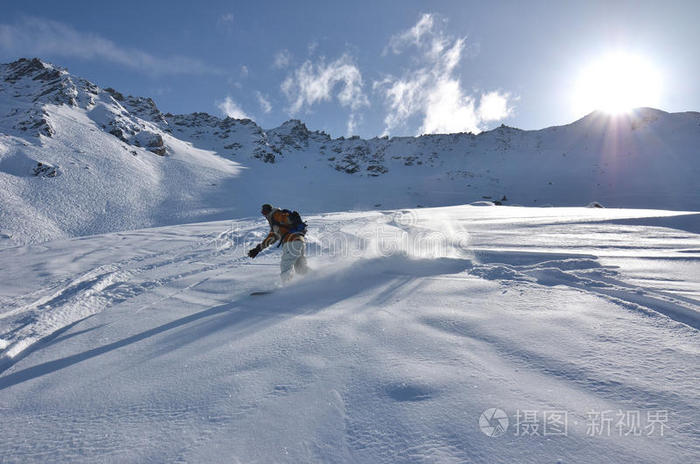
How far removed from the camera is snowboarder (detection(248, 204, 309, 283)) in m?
4.85

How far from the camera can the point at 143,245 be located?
7.91 meters

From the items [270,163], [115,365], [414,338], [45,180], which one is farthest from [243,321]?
[270,163]

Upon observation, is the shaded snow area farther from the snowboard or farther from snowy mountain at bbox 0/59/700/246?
snowy mountain at bbox 0/59/700/246

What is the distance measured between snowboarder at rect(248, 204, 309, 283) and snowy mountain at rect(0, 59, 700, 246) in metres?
13.9

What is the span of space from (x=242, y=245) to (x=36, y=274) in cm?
415

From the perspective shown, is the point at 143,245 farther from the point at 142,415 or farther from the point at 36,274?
the point at 142,415

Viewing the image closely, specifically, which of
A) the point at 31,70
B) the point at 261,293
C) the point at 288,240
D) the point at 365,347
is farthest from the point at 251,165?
the point at 365,347

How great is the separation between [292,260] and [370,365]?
3.01 m

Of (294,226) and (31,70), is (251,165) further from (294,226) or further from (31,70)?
(294,226)

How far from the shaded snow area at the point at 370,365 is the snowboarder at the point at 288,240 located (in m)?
0.41

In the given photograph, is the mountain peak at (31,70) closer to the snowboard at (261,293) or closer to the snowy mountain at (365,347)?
the snowy mountain at (365,347)

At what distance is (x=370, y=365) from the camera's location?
2189 millimetres

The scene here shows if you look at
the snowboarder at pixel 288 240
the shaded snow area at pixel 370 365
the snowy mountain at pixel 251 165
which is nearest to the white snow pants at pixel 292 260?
the snowboarder at pixel 288 240

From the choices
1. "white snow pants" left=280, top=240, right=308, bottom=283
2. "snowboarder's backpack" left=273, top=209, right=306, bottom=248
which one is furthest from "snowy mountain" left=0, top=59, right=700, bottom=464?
"snowboarder's backpack" left=273, top=209, right=306, bottom=248
